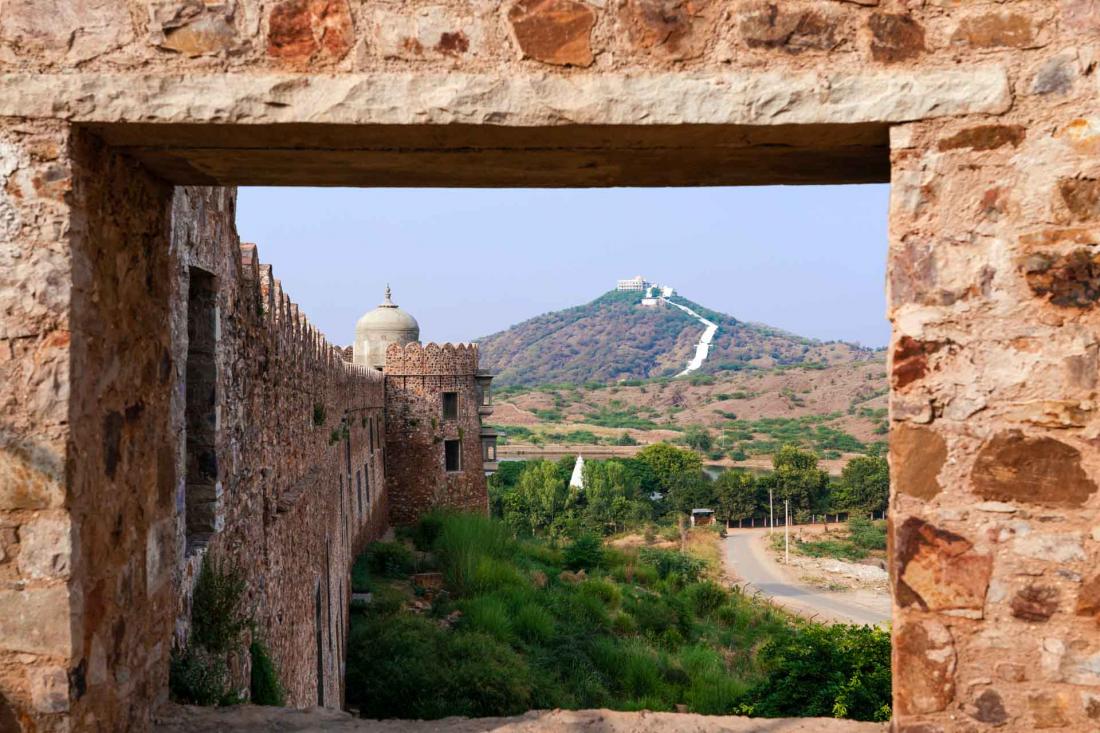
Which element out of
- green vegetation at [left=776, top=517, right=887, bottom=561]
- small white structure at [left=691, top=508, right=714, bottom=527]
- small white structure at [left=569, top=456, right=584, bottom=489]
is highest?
small white structure at [left=569, top=456, right=584, bottom=489]

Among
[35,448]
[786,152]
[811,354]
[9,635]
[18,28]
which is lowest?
[9,635]

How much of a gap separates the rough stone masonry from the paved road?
818 inches

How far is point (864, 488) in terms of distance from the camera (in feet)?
139

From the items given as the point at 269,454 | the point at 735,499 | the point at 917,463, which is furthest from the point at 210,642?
the point at 735,499

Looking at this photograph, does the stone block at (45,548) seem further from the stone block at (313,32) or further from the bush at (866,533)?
the bush at (866,533)

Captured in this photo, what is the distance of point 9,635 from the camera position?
2.08 metres

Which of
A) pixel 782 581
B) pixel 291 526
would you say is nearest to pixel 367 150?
pixel 291 526

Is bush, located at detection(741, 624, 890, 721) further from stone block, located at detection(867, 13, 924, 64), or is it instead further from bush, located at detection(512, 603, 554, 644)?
stone block, located at detection(867, 13, 924, 64)

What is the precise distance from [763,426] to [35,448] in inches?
3120

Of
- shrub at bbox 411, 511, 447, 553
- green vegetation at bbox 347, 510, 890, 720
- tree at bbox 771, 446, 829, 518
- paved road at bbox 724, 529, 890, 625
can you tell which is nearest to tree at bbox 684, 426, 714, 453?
tree at bbox 771, 446, 829, 518

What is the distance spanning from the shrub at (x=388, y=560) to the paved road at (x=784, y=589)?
11.4 meters

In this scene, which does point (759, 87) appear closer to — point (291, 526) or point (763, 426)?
point (291, 526)

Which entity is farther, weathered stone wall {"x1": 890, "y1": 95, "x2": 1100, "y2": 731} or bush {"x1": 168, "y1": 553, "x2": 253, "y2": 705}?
bush {"x1": 168, "y1": 553, "x2": 253, "y2": 705}

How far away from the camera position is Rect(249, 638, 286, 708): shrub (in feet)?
16.8
